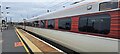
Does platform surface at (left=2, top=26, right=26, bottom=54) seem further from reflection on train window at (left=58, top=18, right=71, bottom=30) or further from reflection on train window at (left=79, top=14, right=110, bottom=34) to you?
reflection on train window at (left=79, top=14, right=110, bottom=34)

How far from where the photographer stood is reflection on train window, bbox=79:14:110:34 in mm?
7457

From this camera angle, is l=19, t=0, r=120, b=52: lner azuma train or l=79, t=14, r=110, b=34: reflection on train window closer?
l=19, t=0, r=120, b=52: lner azuma train

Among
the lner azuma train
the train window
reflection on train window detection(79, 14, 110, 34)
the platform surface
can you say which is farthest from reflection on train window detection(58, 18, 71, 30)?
the train window

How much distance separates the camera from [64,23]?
1280 centimetres

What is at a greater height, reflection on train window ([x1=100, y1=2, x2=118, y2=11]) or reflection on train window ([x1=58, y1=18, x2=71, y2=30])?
reflection on train window ([x1=100, y1=2, x2=118, y2=11])

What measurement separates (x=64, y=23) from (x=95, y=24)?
4586 millimetres

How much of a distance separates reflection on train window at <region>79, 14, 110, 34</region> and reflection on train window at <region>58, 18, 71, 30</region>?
1872 millimetres

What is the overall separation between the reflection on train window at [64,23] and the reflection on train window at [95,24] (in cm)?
187

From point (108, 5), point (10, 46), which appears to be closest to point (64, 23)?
point (10, 46)

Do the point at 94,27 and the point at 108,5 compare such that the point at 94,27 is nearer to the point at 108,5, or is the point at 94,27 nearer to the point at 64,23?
the point at 108,5

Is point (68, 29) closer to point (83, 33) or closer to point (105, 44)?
point (83, 33)

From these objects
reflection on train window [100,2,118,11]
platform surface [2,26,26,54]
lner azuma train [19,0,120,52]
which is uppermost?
reflection on train window [100,2,118,11]

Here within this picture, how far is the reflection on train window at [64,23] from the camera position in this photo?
1171 cm

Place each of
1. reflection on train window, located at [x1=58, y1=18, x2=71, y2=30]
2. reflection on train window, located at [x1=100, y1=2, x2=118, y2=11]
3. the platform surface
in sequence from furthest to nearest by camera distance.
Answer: the platform surface < reflection on train window, located at [x1=58, y1=18, x2=71, y2=30] < reflection on train window, located at [x1=100, y1=2, x2=118, y2=11]
